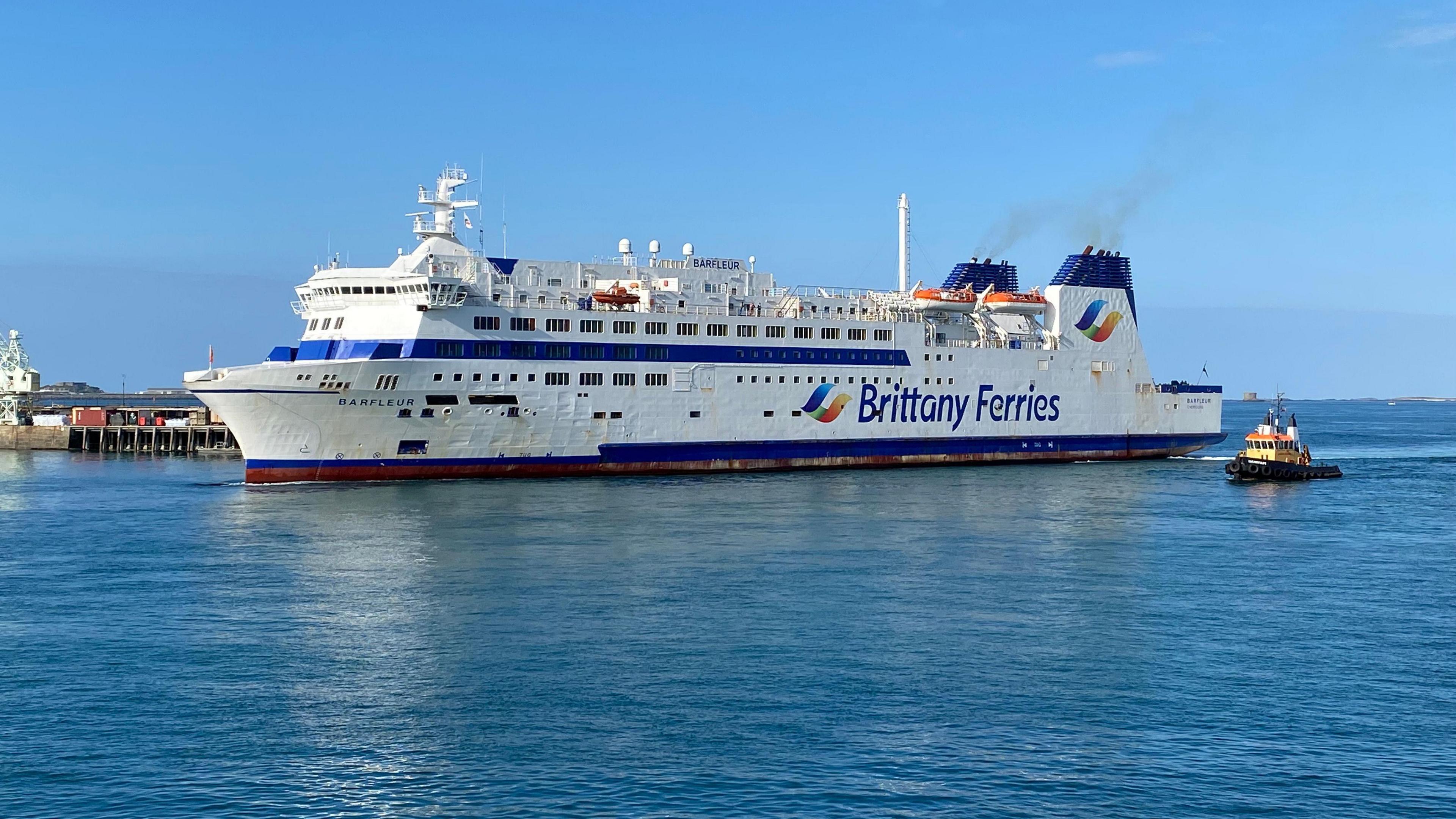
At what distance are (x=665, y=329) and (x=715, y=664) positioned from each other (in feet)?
101

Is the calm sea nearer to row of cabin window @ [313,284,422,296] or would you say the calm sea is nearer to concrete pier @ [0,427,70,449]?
row of cabin window @ [313,284,422,296]

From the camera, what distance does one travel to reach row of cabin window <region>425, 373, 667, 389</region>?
155ft

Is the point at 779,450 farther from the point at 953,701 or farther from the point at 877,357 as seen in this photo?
the point at 953,701

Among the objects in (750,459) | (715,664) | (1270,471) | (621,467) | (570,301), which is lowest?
(715,664)

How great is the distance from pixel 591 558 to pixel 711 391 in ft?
69.5

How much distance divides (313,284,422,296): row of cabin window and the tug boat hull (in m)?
32.9

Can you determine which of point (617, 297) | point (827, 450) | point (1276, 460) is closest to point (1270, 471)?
point (1276, 460)

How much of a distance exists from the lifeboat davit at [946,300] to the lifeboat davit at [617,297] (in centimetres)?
1465

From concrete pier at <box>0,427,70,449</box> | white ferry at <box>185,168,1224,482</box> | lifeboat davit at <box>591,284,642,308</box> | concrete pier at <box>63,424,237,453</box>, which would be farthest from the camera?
concrete pier at <box>0,427,70,449</box>

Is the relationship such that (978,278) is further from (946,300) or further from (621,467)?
(621,467)

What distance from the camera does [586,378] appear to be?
49688mm

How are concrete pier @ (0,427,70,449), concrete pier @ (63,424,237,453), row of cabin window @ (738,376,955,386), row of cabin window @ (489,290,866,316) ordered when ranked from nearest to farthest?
row of cabin window @ (489,290,866,316)
row of cabin window @ (738,376,955,386)
concrete pier @ (63,424,237,453)
concrete pier @ (0,427,70,449)

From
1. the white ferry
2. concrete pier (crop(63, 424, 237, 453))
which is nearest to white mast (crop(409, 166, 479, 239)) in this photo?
the white ferry

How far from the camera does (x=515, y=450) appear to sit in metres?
48.6
